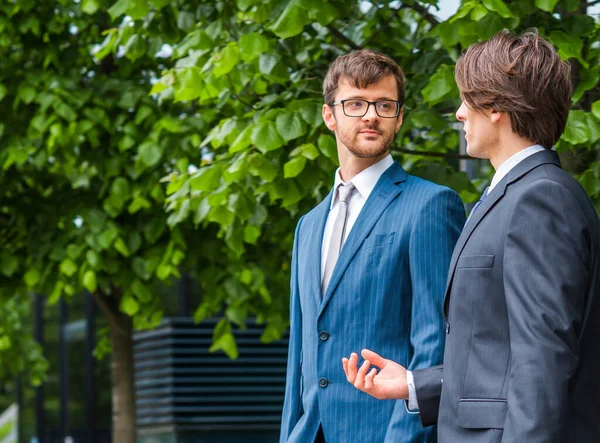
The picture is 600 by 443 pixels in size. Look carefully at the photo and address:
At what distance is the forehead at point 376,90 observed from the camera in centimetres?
376

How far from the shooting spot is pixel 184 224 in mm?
8664

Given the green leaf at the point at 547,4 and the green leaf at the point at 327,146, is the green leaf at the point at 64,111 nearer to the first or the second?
the green leaf at the point at 327,146

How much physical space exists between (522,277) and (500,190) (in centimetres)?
27

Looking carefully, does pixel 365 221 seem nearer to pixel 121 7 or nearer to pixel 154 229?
pixel 121 7

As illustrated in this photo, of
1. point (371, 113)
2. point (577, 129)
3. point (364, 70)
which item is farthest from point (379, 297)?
point (577, 129)

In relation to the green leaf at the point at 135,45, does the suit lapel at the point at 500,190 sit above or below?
below

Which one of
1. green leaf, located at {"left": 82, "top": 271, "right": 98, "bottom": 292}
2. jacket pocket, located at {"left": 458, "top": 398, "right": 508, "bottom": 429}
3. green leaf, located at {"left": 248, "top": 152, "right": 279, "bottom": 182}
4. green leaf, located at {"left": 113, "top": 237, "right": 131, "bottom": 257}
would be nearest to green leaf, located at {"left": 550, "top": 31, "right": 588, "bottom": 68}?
green leaf, located at {"left": 248, "top": 152, "right": 279, "bottom": 182}

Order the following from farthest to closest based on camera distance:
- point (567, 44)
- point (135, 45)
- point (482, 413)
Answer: point (135, 45), point (567, 44), point (482, 413)

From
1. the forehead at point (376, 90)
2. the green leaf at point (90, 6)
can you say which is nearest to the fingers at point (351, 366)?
the forehead at point (376, 90)

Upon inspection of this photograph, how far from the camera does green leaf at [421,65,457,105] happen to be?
17.5 ft

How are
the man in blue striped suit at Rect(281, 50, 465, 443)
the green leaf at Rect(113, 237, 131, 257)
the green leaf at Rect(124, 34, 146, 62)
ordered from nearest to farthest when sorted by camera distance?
the man in blue striped suit at Rect(281, 50, 465, 443) < the green leaf at Rect(124, 34, 146, 62) < the green leaf at Rect(113, 237, 131, 257)

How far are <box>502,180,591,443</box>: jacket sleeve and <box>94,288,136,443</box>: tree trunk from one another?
784cm

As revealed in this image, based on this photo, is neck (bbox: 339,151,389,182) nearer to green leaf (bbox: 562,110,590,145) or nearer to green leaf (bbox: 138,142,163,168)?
green leaf (bbox: 562,110,590,145)

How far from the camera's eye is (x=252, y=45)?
5668 millimetres
